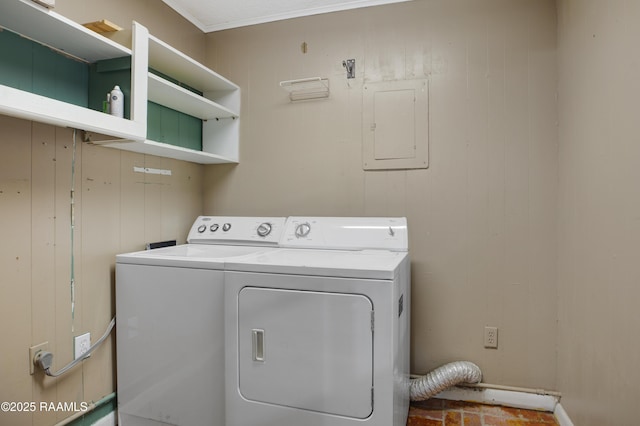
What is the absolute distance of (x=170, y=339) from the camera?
168 centimetres

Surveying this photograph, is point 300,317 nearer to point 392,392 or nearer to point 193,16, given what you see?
→ point 392,392

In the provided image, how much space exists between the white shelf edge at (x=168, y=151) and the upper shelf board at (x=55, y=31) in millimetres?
389

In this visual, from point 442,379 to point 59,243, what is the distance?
200cm

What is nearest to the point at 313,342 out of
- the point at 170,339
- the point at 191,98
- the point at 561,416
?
the point at 170,339

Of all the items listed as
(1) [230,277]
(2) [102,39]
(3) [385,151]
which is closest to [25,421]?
(1) [230,277]

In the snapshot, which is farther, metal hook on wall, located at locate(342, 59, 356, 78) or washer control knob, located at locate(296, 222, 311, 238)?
metal hook on wall, located at locate(342, 59, 356, 78)

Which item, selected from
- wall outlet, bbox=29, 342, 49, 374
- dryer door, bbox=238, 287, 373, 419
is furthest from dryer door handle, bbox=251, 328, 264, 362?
wall outlet, bbox=29, 342, 49, 374

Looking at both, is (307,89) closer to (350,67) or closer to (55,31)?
(350,67)

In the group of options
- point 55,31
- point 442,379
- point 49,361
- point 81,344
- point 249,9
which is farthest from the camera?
point 249,9

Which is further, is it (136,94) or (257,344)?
(136,94)

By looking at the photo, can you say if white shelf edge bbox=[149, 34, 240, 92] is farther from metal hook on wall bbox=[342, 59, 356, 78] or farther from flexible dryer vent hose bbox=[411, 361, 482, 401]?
flexible dryer vent hose bbox=[411, 361, 482, 401]

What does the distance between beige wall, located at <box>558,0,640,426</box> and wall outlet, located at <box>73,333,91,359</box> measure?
7.16ft

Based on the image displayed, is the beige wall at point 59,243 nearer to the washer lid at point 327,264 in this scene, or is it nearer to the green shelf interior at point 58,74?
the green shelf interior at point 58,74

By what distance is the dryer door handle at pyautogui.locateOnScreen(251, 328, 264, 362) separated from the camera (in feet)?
4.85
